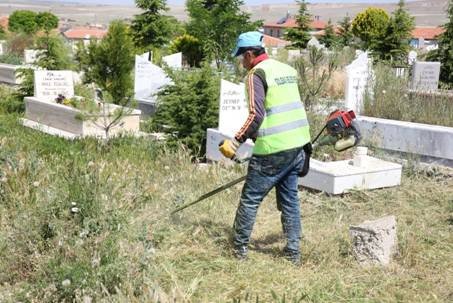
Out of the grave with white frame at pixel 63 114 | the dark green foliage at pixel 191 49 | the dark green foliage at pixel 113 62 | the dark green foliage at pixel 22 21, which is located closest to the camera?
the grave with white frame at pixel 63 114

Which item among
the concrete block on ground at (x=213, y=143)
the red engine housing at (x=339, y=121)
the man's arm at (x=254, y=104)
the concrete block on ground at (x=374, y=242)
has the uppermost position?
the man's arm at (x=254, y=104)

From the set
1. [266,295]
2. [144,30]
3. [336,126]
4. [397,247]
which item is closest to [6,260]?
[266,295]

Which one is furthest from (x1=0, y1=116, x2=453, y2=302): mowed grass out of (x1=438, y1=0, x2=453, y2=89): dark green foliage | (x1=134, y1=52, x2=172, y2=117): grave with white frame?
(x1=438, y1=0, x2=453, y2=89): dark green foliage

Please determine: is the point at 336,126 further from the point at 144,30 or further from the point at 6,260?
the point at 144,30

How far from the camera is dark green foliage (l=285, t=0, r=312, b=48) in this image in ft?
105

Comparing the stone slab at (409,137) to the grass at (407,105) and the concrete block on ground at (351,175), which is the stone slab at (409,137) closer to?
the concrete block on ground at (351,175)

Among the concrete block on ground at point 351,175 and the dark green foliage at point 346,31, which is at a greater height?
the concrete block on ground at point 351,175

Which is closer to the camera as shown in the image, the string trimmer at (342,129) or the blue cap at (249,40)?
the blue cap at (249,40)

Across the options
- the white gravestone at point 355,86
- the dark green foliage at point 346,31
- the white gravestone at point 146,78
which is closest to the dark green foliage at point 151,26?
the white gravestone at point 146,78

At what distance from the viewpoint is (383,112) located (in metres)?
9.41

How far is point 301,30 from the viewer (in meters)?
32.9

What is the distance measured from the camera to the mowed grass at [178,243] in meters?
3.96

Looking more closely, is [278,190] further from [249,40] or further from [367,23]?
[367,23]

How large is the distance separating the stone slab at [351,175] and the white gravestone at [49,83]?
696cm
